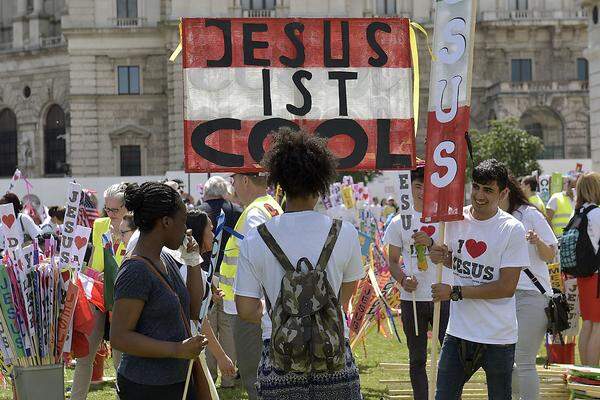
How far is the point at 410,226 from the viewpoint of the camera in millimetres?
8133

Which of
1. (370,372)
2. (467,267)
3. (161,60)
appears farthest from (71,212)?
(161,60)

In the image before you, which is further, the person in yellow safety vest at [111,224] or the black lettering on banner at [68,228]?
the person in yellow safety vest at [111,224]

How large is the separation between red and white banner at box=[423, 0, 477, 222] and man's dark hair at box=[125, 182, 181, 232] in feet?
5.99

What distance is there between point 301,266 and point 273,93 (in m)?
2.97

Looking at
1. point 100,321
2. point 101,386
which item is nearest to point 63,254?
point 100,321

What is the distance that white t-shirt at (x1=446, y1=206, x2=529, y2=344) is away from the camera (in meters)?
6.39

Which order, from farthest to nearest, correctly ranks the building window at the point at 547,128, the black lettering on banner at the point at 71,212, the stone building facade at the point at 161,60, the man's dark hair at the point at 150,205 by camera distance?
the stone building facade at the point at 161,60 → the building window at the point at 547,128 → the black lettering on banner at the point at 71,212 → the man's dark hair at the point at 150,205

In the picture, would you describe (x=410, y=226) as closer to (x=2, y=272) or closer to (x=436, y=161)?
(x=436, y=161)

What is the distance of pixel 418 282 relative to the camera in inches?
317

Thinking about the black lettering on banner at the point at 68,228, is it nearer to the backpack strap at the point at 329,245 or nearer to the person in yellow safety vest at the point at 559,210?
the backpack strap at the point at 329,245

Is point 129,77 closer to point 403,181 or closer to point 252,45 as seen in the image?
point 403,181

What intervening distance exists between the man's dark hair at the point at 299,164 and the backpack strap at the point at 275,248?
0.20 metres

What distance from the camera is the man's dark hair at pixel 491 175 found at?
6527 mm

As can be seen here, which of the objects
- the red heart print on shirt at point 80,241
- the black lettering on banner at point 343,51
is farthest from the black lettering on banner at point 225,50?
the red heart print on shirt at point 80,241
